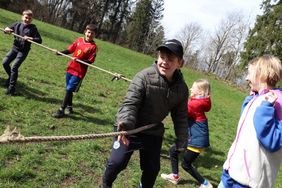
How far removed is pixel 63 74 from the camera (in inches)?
492

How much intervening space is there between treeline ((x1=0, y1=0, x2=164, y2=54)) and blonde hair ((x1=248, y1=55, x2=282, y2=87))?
60.7 metres

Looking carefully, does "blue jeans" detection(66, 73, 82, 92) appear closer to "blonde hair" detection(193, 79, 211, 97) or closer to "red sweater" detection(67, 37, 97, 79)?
"red sweater" detection(67, 37, 97, 79)

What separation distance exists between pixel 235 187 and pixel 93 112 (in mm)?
6013

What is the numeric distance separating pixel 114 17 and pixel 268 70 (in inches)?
2617

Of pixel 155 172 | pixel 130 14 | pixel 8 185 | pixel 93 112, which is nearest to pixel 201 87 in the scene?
pixel 155 172

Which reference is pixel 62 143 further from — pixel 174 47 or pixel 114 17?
pixel 114 17

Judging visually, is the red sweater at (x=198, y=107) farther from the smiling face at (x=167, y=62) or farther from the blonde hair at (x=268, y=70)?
the blonde hair at (x=268, y=70)

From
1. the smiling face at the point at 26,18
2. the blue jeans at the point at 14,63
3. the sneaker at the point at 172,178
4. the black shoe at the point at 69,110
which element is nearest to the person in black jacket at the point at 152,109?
the sneaker at the point at 172,178

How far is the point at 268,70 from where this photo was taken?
312 centimetres

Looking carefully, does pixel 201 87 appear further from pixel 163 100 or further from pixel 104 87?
pixel 104 87

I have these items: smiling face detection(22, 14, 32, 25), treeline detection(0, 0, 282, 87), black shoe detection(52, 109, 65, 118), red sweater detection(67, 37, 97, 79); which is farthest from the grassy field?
treeline detection(0, 0, 282, 87)

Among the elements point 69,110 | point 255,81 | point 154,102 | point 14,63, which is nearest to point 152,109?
point 154,102

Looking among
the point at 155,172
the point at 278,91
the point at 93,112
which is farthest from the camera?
the point at 93,112

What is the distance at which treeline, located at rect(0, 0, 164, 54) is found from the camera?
63.5 metres
